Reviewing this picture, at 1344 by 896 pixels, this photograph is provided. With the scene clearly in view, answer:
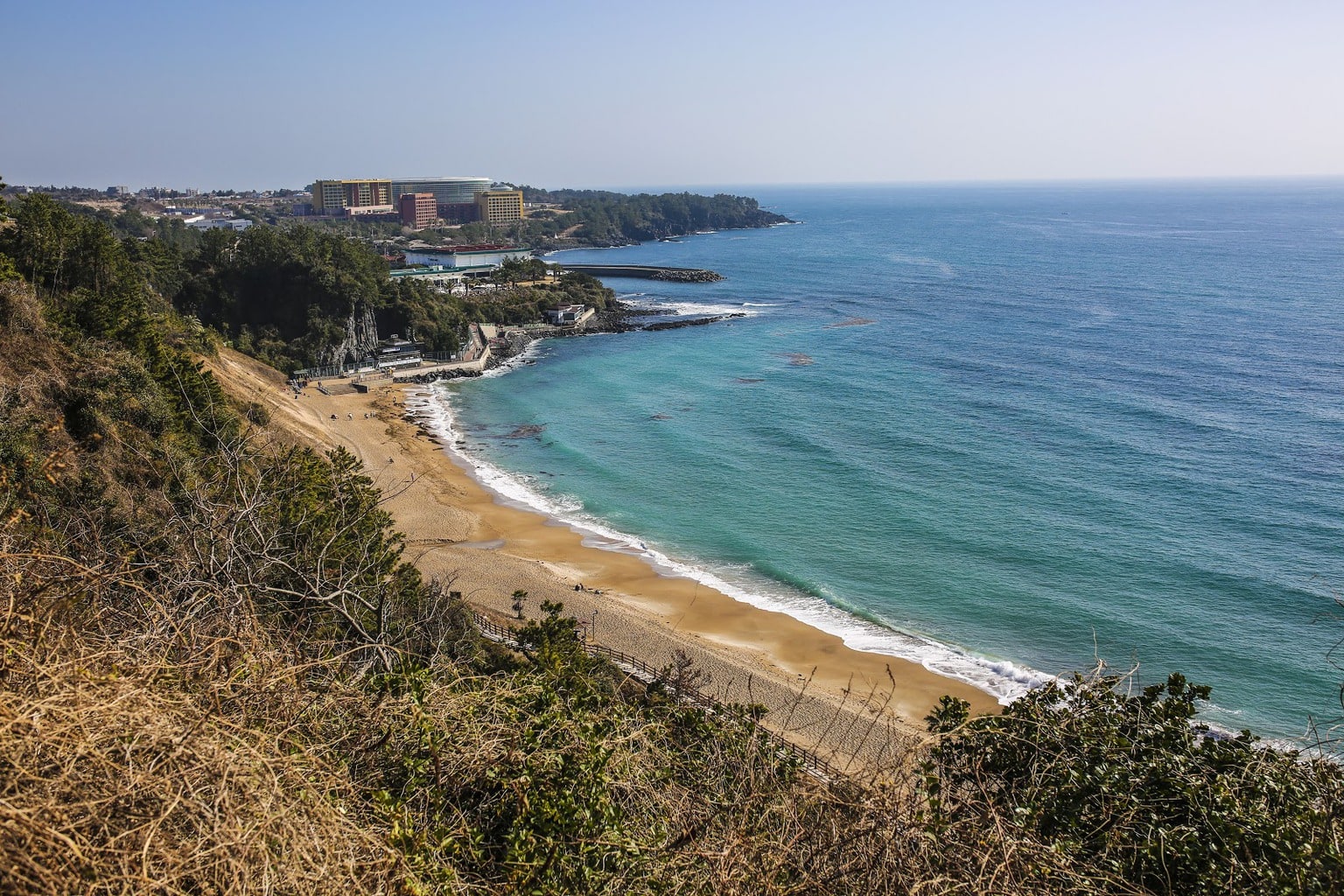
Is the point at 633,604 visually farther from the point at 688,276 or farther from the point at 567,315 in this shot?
the point at 688,276

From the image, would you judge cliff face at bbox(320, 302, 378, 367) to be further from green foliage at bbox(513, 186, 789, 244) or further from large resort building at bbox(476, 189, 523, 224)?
large resort building at bbox(476, 189, 523, 224)

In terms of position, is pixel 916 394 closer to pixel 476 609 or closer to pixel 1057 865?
pixel 476 609

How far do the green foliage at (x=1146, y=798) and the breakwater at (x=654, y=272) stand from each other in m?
86.5

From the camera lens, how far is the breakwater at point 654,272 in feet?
310

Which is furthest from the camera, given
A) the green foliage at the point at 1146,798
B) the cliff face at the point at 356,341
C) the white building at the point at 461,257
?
the white building at the point at 461,257

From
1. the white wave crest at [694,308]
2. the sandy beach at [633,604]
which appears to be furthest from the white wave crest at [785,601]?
the white wave crest at [694,308]

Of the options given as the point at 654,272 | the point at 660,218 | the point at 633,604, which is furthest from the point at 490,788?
the point at 660,218

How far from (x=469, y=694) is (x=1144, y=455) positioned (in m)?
33.8

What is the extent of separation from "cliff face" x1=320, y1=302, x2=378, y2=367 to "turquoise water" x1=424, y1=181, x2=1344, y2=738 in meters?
6.57

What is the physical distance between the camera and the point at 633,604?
80.6 ft

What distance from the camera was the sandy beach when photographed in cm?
1925

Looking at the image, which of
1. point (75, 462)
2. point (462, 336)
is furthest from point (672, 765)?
point (462, 336)

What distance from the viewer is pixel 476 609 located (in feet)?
75.5

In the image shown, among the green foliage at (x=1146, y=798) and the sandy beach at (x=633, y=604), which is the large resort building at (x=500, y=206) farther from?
the green foliage at (x=1146, y=798)
